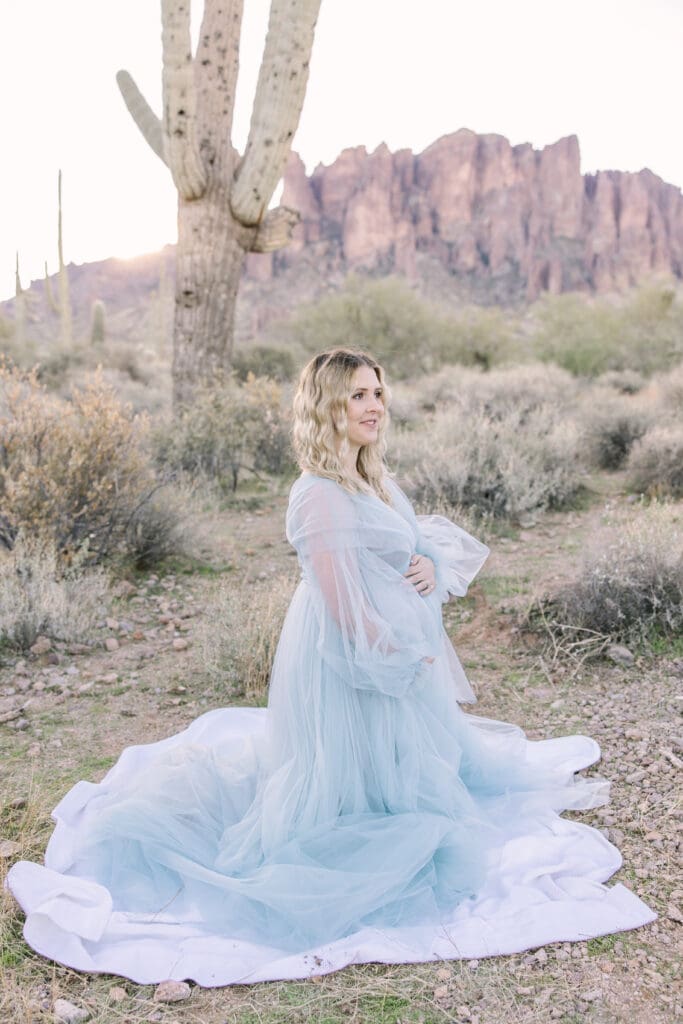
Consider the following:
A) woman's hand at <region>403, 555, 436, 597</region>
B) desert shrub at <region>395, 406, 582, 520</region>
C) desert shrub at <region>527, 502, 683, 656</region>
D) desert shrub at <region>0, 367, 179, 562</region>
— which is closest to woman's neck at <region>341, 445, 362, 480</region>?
woman's hand at <region>403, 555, 436, 597</region>

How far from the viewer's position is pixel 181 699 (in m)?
3.85

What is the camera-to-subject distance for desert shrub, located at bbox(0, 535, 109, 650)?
4.09 m

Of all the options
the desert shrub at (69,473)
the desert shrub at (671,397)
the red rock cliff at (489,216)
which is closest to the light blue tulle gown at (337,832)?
the desert shrub at (69,473)

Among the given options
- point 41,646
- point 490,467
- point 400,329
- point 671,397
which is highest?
point 400,329

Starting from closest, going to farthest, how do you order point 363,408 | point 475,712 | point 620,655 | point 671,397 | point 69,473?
point 363,408 → point 475,712 → point 620,655 → point 69,473 → point 671,397

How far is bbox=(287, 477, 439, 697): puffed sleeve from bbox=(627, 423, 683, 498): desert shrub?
15.8 ft

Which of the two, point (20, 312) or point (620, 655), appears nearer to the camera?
point (620, 655)

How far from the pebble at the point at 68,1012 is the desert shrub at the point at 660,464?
5844 mm

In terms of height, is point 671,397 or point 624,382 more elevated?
point 624,382

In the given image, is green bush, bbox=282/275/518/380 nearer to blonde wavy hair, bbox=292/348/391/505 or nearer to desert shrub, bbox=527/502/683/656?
desert shrub, bbox=527/502/683/656

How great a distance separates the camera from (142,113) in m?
7.68

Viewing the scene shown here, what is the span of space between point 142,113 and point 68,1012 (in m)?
7.78

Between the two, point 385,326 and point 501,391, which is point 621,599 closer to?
point 501,391

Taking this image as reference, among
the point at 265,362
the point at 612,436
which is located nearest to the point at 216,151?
the point at 612,436
